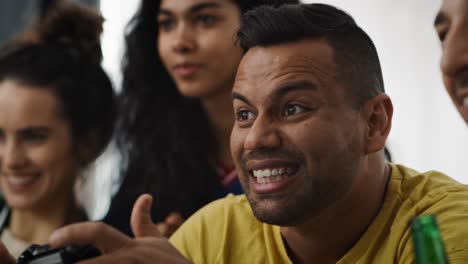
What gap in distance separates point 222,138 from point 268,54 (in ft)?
2.21

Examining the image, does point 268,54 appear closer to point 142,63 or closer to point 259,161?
point 259,161

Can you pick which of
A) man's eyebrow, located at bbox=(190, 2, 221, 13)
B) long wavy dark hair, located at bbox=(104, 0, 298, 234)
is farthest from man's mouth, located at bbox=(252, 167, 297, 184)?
man's eyebrow, located at bbox=(190, 2, 221, 13)

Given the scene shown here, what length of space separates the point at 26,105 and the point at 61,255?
878 millimetres

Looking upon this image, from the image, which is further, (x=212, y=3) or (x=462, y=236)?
(x=212, y=3)

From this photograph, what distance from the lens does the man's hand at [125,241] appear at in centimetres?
65

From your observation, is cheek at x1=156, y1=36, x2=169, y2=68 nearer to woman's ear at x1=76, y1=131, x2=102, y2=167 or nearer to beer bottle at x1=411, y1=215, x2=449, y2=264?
woman's ear at x1=76, y1=131, x2=102, y2=167

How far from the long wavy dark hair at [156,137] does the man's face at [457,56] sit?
0.66 metres

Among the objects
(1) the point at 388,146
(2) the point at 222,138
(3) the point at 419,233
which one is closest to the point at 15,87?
(2) the point at 222,138

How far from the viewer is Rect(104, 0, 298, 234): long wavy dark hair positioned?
1438 millimetres

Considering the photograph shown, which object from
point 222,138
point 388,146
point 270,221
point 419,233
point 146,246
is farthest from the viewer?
point 222,138

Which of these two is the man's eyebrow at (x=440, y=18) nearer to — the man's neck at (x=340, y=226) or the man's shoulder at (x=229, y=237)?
the man's neck at (x=340, y=226)

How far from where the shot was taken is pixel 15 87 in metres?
1.50

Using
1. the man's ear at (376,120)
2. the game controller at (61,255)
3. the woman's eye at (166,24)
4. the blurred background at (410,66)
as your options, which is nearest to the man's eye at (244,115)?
the man's ear at (376,120)

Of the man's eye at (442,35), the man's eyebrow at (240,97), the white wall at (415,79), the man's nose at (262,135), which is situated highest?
the man's eye at (442,35)
